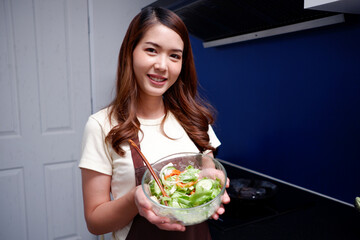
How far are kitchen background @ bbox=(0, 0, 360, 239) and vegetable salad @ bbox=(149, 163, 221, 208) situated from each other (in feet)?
2.75

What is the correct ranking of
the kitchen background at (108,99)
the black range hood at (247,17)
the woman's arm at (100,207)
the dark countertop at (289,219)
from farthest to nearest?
the kitchen background at (108,99) → the black range hood at (247,17) → the dark countertop at (289,219) → the woman's arm at (100,207)

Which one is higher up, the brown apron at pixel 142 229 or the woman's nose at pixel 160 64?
the woman's nose at pixel 160 64

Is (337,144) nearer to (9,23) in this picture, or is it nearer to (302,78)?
(302,78)

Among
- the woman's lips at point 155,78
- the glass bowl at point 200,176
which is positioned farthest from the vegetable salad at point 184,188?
the woman's lips at point 155,78

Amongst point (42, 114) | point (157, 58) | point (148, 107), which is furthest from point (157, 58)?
point (42, 114)

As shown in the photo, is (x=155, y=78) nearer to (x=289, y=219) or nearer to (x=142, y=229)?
(x=142, y=229)

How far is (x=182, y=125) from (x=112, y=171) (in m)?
0.33

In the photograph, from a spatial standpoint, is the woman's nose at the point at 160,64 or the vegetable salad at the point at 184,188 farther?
Result: the woman's nose at the point at 160,64

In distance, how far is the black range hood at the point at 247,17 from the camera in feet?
4.44

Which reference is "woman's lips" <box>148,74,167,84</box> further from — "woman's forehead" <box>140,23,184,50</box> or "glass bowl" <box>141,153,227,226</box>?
"glass bowl" <box>141,153,227,226</box>

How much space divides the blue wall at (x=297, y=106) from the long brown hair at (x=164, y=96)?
706mm

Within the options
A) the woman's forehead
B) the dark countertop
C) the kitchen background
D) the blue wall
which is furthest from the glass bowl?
the blue wall

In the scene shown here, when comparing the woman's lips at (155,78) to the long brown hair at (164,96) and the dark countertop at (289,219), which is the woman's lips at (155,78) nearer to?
the long brown hair at (164,96)

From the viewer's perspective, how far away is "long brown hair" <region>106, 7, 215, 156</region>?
0.98 meters
